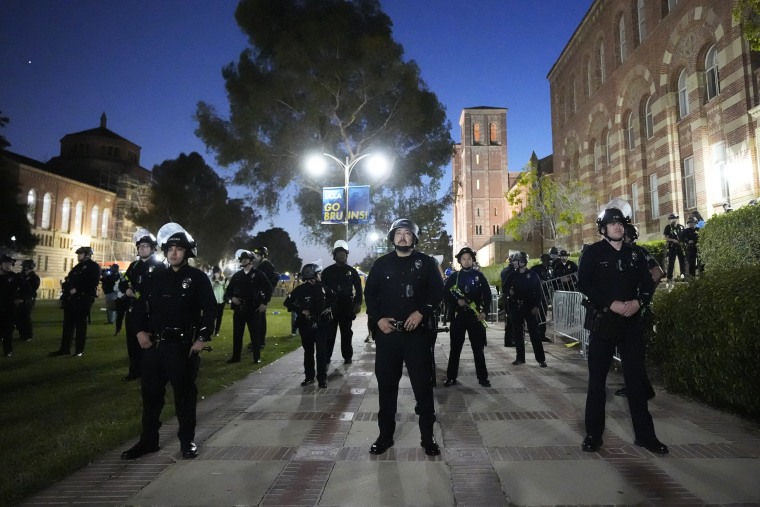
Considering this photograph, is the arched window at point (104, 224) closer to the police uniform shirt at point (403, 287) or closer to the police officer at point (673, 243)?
the police officer at point (673, 243)

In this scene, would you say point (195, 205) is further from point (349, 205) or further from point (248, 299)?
point (248, 299)

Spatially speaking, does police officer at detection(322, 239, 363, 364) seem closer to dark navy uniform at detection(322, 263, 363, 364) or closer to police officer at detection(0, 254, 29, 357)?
dark navy uniform at detection(322, 263, 363, 364)

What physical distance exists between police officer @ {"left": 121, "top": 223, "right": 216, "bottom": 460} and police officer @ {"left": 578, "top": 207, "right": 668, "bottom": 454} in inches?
138

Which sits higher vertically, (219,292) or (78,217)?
(78,217)

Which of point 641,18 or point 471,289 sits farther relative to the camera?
point 641,18

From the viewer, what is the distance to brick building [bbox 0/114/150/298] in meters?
52.4

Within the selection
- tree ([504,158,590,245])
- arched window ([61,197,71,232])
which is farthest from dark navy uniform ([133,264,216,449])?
arched window ([61,197,71,232])

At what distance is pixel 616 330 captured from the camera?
13.5 ft

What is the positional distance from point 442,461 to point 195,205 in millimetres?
60637

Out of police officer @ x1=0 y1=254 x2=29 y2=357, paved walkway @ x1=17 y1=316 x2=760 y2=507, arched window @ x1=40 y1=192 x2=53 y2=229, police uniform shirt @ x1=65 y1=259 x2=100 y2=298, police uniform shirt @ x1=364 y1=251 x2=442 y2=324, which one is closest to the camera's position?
paved walkway @ x1=17 y1=316 x2=760 y2=507

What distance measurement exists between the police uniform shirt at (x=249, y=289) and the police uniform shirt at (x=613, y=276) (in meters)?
6.31

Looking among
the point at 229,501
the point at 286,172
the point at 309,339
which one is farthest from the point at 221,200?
the point at 229,501

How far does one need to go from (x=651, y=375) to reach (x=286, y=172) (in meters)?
26.6

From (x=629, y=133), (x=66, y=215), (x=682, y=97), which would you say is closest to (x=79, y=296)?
(x=682, y=97)
